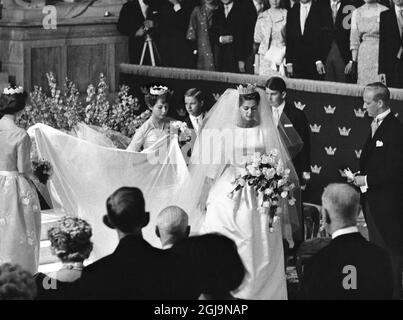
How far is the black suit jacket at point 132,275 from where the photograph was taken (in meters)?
8.16

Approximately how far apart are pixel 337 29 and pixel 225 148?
13.4 feet

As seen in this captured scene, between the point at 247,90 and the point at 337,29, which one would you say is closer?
the point at 247,90

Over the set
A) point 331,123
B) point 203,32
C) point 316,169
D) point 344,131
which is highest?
point 203,32

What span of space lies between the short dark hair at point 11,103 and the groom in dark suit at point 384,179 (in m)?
3.09

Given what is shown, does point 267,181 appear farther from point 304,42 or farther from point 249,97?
point 304,42

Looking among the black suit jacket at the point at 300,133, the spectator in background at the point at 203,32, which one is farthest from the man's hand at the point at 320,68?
the black suit jacket at the point at 300,133

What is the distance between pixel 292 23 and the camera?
16375 mm

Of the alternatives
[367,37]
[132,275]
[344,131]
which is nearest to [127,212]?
[132,275]

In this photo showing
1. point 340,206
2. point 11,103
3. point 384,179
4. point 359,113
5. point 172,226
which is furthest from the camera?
point 359,113

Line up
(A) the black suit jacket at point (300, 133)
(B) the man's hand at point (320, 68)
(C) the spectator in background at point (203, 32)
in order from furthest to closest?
(C) the spectator in background at point (203, 32) < (B) the man's hand at point (320, 68) < (A) the black suit jacket at point (300, 133)

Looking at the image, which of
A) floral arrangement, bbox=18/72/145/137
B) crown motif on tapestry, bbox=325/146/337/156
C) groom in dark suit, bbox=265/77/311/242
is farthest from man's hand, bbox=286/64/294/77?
groom in dark suit, bbox=265/77/311/242

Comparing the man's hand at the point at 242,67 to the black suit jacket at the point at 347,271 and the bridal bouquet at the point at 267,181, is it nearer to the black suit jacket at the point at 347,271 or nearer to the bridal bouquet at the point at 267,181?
the bridal bouquet at the point at 267,181

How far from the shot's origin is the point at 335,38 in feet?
52.5

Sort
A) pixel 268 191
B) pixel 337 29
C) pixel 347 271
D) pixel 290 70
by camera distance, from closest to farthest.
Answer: pixel 347 271 < pixel 268 191 < pixel 337 29 < pixel 290 70
